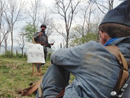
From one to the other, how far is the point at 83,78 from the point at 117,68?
0.21 meters

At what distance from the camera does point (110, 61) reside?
1330mm

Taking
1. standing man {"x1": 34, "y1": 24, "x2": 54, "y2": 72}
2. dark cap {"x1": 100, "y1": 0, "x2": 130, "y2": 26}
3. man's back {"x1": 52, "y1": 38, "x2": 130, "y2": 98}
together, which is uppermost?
standing man {"x1": 34, "y1": 24, "x2": 54, "y2": 72}

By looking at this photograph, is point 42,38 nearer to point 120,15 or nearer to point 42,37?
point 42,37

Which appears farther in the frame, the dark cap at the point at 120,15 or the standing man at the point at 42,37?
the standing man at the point at 42,37

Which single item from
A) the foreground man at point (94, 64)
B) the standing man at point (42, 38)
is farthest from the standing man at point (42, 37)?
the foreground man at point (94, 64)

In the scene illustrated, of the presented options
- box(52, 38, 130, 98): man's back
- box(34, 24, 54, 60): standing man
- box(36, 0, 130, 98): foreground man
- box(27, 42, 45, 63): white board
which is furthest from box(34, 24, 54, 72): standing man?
box(52, 38, 130, 98): man's back

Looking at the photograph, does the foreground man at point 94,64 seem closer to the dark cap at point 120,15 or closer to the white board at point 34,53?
the dark cap at point 120,15

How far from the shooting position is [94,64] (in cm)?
133

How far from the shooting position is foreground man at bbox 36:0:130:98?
4.28 ft

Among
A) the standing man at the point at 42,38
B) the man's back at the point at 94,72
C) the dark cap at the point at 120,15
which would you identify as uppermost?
the standing man at the point at 42,38

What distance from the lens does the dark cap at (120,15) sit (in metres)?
1.42

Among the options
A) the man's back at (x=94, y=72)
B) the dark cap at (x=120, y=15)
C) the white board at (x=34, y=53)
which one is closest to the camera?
the man's back at (x=94, y=72)

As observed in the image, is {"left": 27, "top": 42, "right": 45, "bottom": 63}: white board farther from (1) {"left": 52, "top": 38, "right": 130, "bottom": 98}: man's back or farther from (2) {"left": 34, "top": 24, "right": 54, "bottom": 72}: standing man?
(1) {"left": 52, "top": 38, "right": 130, "bottom": 98}: man's back

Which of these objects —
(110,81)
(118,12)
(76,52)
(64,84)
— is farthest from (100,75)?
(118,12)
